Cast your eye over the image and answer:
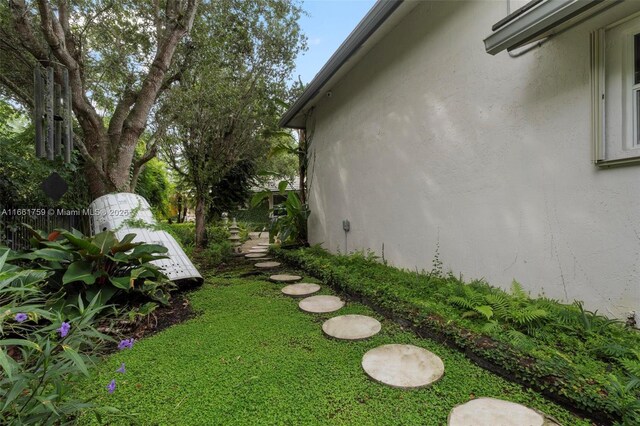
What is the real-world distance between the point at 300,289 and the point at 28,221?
506 cm

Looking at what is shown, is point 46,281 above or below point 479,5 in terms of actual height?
below

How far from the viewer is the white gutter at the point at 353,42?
3398 millimetres

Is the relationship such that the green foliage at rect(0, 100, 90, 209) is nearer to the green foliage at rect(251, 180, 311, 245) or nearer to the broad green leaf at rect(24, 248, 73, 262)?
the broad green leaf at rect(24, 248, 73, 262)

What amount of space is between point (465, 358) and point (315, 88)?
510 cm

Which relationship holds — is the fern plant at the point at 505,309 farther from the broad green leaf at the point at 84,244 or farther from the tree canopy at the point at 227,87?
the tree canopy at the point at 227,87

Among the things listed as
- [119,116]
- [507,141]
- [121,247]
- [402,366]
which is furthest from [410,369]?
[119,116]

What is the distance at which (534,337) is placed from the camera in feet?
6.58

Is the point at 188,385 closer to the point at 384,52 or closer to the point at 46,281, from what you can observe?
the point at 46,281

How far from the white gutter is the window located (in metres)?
2.11

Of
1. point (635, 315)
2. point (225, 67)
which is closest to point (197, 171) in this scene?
point (225, 67)

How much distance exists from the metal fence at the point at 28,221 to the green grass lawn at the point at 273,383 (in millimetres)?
3820

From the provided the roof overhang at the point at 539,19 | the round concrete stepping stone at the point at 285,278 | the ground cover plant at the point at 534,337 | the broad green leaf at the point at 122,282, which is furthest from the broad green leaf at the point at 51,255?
the roof overhang at the point at 539,19

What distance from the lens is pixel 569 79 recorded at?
2262 millimetres

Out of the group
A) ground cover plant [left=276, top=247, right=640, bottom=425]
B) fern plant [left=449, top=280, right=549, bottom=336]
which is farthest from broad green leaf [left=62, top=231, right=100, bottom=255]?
fern plant [left=449, top=280, right=549, bottom=336]
